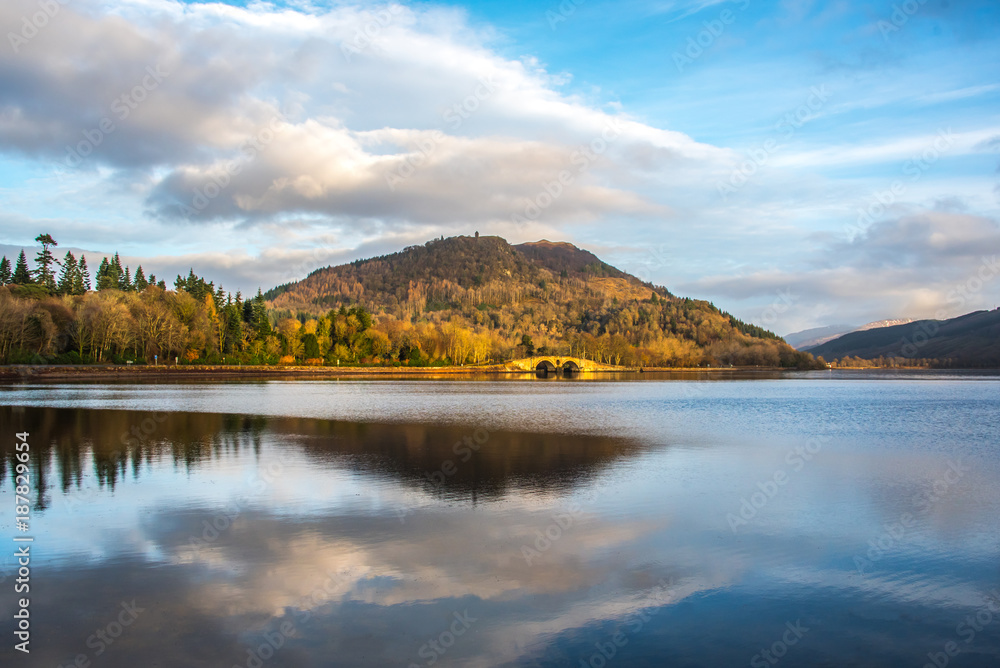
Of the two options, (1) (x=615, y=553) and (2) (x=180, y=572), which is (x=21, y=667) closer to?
(2) (x=180, y=572)

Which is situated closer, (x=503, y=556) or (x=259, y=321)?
(x=503, y=556)

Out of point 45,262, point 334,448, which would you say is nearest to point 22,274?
point 45,262

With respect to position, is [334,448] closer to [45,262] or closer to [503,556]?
[503,556]

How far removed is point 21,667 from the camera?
24.1 ft

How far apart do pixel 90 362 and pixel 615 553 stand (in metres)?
102

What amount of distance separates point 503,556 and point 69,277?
134 meters

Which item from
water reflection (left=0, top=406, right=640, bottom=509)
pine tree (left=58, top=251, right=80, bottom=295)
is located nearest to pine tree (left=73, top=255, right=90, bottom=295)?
pine tree (left=58, top=251, right=80, bottom=295)

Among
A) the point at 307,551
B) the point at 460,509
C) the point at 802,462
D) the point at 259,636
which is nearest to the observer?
the point at 259,636

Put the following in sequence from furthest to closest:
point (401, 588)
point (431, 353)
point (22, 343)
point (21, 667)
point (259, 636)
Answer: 1. point (431, 353)
2. point (22, 343)
3. point (401, 588)
4. point (259, 636)
5. point (21, 667)

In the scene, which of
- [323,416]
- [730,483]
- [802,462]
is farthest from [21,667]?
[323,416]

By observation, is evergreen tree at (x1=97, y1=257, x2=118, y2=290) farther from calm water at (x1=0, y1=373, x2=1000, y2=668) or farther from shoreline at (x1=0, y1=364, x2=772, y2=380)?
calm water at (x1=0, y1=373, x2=1000, y2=668)

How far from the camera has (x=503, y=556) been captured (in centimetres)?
1130

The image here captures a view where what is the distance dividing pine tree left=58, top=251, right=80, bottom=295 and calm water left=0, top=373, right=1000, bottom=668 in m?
109

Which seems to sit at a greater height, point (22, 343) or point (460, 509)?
point (22, 343)
